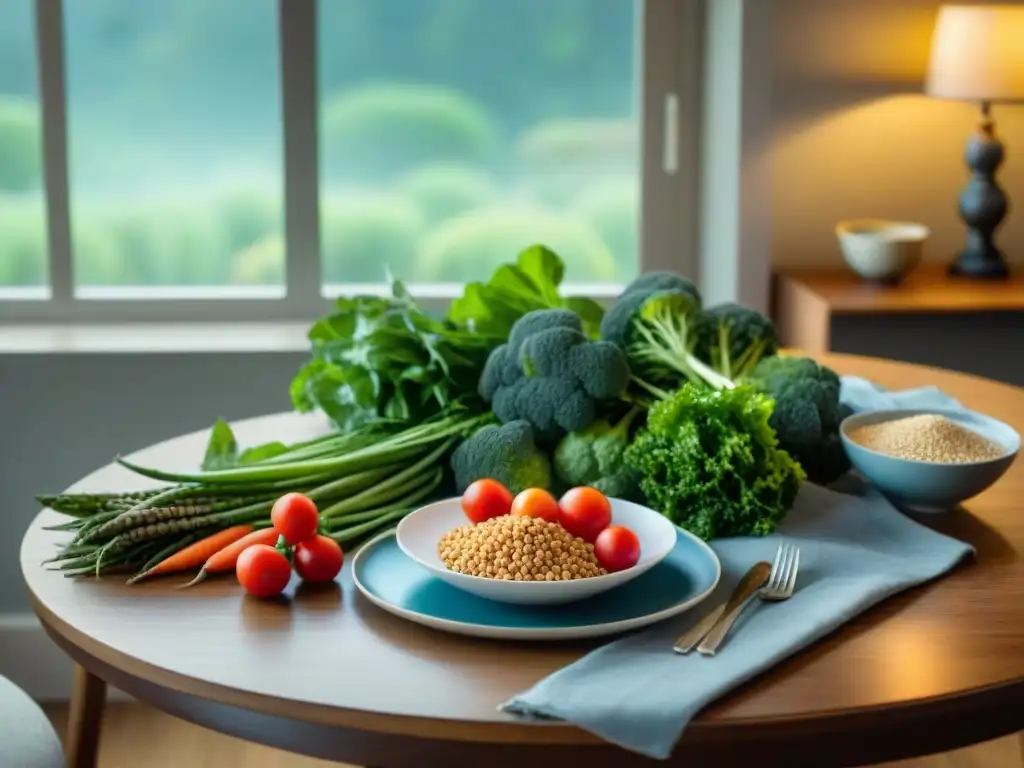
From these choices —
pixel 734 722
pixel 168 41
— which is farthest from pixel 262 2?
pixel 734 722

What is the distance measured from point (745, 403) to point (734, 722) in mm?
521

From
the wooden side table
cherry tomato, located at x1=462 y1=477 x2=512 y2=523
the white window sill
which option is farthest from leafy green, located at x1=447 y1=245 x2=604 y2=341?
the white window sill

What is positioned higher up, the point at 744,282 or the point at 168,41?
the point at 168,41

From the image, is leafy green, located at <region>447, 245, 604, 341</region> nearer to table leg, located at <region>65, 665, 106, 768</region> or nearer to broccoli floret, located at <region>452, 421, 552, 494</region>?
broccoli floret, located at <region>452, 421, 552, 494</region>

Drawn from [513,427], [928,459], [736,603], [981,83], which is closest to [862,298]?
[981,83]

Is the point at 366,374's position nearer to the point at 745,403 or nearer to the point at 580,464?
the point at 580,464

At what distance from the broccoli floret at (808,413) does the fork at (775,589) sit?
210 mm

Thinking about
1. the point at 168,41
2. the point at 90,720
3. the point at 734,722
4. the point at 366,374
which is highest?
the point at 168,41

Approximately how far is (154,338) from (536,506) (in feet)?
6.13

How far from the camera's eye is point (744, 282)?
3123 mm

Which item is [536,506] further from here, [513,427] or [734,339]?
[734,339]

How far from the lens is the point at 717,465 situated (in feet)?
5.18

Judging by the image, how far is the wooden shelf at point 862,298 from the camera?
288cm

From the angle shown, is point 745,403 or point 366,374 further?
point 366,374
